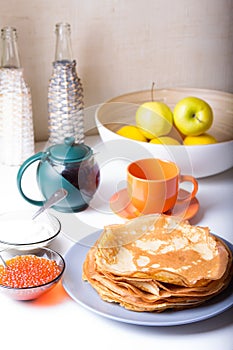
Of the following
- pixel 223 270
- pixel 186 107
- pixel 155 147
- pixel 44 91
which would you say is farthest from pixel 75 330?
pixel 44 91

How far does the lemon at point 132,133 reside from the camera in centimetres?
137

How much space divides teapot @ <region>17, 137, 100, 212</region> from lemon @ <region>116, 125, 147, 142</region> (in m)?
0.17

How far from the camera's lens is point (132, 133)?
1.38 metres

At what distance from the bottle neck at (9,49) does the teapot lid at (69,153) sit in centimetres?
29

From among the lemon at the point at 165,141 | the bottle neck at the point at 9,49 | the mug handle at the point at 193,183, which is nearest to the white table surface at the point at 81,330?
the mug handle at the point at 193,183

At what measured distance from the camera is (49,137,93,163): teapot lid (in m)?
1.20

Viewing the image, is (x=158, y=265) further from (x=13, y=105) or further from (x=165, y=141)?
(x=13, y=105)

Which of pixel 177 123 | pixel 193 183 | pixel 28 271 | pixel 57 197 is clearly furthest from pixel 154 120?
pixel 28 271

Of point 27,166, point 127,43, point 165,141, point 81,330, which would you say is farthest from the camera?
point 127,43

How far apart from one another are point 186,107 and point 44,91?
1.30ft

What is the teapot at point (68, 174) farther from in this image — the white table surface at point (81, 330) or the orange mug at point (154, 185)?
the white table surface at point (81, 330)

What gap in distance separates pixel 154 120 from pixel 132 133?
0.20ft

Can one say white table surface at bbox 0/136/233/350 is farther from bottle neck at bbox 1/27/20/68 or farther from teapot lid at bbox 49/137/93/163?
bottle neck at bbox 1/27/20/68

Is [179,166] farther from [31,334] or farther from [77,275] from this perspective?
[31,334]
